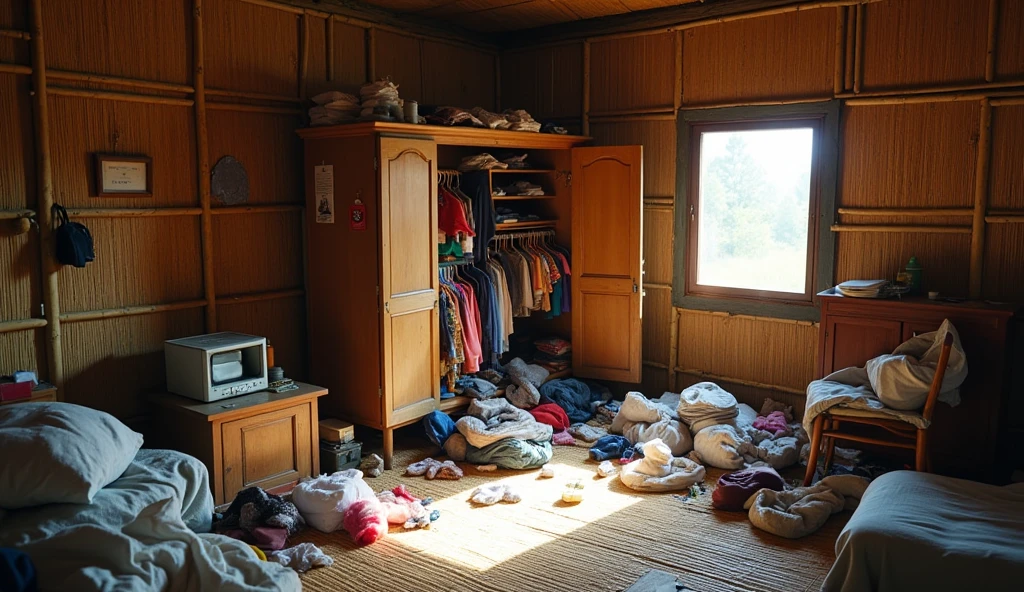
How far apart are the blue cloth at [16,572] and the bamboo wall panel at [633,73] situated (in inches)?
199

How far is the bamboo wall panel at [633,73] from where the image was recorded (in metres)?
6.09

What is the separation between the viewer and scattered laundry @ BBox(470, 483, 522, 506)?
4.54 meters

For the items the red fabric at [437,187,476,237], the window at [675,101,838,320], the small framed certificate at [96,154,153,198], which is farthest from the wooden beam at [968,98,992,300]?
the small framed certificate at [96,154,153,198]

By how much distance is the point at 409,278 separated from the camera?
16.8ft

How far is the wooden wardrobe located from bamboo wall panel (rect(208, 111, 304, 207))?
0.14 m

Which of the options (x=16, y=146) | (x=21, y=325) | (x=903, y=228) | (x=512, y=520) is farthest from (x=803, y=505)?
(x=16, y=146)

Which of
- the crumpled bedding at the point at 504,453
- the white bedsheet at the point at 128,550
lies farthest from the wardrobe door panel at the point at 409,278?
the white bedsheet at the point at 128,550

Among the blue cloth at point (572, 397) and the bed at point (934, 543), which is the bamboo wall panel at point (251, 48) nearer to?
the blue cloth at point (572, 397)

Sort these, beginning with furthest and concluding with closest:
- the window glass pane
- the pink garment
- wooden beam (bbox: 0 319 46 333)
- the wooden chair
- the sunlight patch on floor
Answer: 1. the window glass pane
2. the pink garment
3. the wooden chair
4. wooden beam (bbox: 0 319 46 333)
5. the sunlight patch on floor

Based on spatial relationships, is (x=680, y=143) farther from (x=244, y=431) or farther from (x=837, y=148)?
(x=244, y=431)

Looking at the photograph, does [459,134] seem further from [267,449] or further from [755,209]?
[267,449]

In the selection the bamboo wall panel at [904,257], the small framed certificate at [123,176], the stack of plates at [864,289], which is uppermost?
the small framed certificate at [123,176]

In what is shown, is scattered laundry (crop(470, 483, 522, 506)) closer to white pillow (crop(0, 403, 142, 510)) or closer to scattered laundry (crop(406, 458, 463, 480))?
scattered laundry (crop(406, 458, 463, 480))

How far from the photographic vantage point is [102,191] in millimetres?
4406
